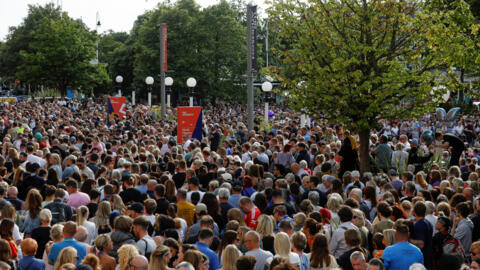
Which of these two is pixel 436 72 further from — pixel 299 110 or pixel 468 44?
pixel 299 110

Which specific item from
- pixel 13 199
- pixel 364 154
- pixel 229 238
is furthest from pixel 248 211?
pixel 364 154

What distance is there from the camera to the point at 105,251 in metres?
7.32

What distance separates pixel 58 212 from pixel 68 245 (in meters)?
1.98

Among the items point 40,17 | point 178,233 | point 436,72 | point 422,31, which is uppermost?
point 40,17

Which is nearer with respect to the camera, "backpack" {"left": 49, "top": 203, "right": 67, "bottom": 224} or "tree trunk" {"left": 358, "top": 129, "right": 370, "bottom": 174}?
"backpack" {"left": 49, "top": 203, "right": 67, "bottom": 224}

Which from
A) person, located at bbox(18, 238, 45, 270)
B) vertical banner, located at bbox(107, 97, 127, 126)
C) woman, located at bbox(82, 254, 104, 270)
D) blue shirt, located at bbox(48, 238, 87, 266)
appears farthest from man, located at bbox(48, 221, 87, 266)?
vertical banner, located at bbox(107, 97, 127, 126)

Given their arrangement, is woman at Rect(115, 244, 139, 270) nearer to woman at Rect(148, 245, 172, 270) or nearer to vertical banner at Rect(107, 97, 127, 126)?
woman at Rect(148, 245, 172, 270)

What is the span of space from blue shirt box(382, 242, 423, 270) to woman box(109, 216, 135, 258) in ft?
10.5

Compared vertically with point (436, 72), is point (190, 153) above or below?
below

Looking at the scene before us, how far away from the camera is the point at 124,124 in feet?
81.0

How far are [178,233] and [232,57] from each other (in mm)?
50432

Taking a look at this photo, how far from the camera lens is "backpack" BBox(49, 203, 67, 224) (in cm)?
940

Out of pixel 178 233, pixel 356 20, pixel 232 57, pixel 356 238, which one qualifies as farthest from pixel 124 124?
pixel 232 57

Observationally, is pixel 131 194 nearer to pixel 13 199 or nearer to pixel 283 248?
pixel 13 199
